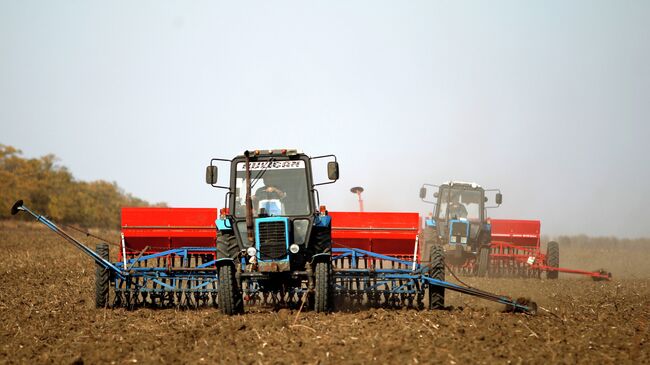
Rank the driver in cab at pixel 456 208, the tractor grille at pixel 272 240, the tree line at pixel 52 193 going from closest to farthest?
1. the tractor grille at pixel 272 240
2. the driver in cab at pixel 456 208
3. the tree line at pixel 52 193

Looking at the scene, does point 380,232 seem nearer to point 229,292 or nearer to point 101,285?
point 229,292

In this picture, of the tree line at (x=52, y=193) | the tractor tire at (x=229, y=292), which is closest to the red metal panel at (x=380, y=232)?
the tractor tire at (x=229, y=292)

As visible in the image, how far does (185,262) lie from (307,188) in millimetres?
2875

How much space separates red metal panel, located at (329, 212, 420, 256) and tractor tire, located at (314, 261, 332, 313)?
3.38m

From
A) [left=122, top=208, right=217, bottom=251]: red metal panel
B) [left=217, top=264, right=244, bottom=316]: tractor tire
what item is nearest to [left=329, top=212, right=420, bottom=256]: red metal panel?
[left=122, top=208, right=217, bottom=251]: red metal panel

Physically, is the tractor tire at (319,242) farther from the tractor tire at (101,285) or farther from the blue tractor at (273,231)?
the tractor tire at (101,285)

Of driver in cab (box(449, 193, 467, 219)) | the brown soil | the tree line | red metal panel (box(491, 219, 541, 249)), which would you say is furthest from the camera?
the tree line

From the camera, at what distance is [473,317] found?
10203mm

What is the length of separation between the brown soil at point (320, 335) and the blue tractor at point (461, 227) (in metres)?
8.89

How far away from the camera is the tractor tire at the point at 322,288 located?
34.6ft

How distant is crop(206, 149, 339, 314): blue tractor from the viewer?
10625 mm

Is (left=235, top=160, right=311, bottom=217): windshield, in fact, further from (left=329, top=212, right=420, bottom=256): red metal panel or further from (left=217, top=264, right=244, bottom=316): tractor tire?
(left=329, top=212, right=420, bottom=256): red metal panel

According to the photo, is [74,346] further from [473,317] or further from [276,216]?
[473,317]

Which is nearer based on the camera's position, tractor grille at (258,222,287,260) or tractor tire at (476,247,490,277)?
tractor grille at (258,222,287,260)
